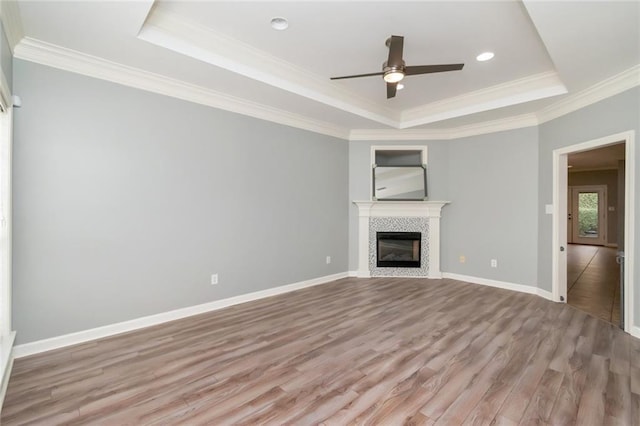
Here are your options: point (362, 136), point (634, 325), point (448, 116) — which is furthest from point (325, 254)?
point (634, 325)

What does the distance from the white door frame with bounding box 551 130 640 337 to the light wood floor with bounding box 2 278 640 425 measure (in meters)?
0.54

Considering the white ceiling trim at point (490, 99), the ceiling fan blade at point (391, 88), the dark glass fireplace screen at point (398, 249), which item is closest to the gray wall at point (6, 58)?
the ceiling fan blade at point (391, 88)

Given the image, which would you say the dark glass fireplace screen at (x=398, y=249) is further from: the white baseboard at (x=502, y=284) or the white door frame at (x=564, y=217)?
the white door frame at (x=564, y=217)

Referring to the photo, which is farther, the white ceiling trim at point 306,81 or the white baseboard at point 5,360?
the white ceiling trim at point 306,81

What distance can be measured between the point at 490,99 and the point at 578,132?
1131 mm

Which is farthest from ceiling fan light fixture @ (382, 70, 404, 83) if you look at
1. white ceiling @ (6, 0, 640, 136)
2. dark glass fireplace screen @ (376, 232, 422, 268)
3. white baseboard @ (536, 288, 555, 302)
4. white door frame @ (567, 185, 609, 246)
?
white door frame @ (567, 185, 609, 246)

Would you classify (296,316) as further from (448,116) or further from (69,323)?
(448,116)

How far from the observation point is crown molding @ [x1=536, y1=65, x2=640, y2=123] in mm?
3123

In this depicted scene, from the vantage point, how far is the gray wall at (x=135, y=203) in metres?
2.66

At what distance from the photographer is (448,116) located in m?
4.69

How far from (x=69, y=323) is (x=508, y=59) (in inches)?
206

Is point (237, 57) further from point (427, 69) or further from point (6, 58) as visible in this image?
point (427, 69)

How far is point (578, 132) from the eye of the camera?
12.5 ft

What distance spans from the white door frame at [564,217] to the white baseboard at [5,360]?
17.6 ft
